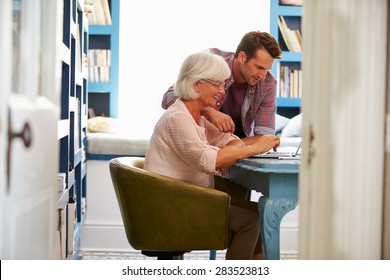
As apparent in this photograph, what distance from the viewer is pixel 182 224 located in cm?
258

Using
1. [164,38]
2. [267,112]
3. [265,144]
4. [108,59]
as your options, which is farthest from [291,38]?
[265,144]

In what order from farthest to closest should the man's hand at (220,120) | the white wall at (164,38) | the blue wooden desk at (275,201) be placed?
1. the white wall at (164,38)
2. the man's hand at (220,120)
3. the blue wooden desk at (275,201)

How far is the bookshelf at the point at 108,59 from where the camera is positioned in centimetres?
539

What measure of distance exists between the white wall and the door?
12.8 feet

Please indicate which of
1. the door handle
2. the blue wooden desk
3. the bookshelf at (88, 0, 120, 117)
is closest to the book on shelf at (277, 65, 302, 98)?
the bookshelf at (88, 0, 120, 117)

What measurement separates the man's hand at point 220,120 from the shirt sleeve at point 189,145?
346 millimetres

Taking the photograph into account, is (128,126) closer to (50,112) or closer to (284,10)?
(284,10)

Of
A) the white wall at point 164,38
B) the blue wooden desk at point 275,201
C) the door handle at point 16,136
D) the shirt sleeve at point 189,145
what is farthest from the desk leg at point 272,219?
the white wall at point 164,38

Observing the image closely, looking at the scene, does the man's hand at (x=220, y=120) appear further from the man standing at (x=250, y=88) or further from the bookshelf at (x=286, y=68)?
the bookshelf at (x=286, y=68)

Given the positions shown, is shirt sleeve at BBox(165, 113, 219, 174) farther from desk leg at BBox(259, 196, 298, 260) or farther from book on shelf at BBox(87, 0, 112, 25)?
book on shelf at BBox(87, 0, 112, 25)

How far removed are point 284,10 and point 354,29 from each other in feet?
13.8

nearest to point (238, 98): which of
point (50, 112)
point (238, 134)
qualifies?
point (238, 134)

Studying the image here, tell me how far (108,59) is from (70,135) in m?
1.95

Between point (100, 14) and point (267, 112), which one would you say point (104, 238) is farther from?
point (100, 14)
